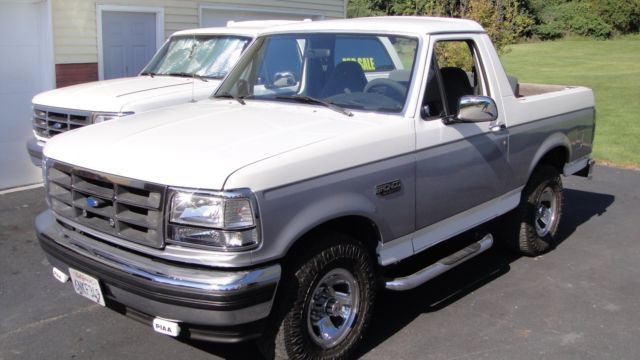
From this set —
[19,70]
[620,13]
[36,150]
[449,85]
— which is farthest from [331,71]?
[620,13]

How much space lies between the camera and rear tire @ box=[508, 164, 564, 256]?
5.76 m

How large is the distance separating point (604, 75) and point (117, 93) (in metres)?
23.3

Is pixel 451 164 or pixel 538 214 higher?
pixel 451 164

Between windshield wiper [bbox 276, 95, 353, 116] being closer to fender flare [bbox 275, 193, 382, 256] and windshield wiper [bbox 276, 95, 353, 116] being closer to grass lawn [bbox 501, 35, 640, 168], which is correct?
fender flare [bbox 275, 193, 382, 256]

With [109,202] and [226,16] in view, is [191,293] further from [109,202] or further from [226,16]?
[226,16]

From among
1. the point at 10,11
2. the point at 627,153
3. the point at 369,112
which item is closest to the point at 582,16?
the point at 627,153

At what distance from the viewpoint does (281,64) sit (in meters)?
4.99

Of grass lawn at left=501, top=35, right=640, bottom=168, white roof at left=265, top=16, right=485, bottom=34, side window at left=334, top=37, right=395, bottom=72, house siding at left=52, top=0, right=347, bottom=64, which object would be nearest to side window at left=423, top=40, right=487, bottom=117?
white roof at left=265, top=16, right=485, bottom=34

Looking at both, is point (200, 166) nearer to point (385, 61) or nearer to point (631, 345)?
point (385, 61)

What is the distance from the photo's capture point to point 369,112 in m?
4.27

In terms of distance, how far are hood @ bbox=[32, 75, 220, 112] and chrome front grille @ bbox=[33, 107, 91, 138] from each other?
0.22ft

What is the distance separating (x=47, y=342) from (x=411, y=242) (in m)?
2.46

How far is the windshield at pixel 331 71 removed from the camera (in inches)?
174

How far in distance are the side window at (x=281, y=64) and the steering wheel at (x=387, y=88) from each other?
1.85 ft
